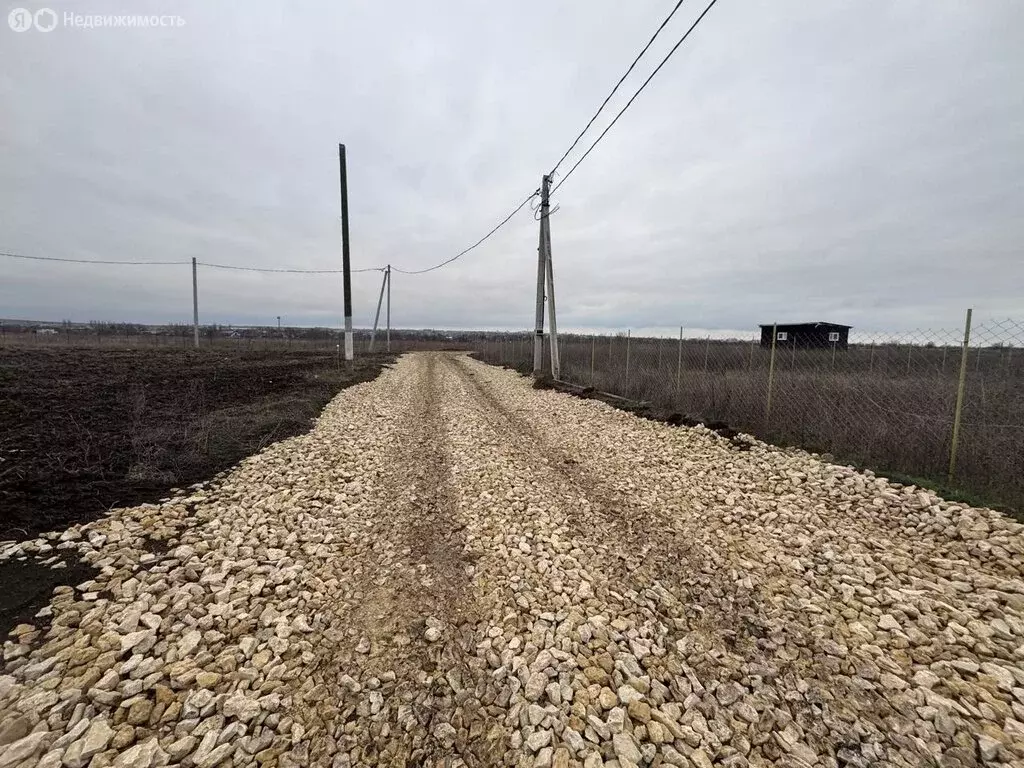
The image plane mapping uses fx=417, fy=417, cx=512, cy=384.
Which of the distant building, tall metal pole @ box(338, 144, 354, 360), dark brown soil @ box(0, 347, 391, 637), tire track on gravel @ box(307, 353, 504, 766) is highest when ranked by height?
tall metal pole @ box(338, 144, 354, 360)

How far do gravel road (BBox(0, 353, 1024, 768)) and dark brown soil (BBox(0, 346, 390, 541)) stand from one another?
0.67 m

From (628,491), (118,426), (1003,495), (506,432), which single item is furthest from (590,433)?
(118,426)

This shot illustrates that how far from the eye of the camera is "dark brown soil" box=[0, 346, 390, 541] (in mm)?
4305

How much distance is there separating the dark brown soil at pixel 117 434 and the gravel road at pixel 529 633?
0.67 meters

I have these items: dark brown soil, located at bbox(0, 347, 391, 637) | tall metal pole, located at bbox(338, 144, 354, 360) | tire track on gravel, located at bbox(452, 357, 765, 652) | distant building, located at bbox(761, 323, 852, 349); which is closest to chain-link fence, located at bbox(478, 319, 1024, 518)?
tire track on gravel, located at bbox(452, 357, 765, 652)

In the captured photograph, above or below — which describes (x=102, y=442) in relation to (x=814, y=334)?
below

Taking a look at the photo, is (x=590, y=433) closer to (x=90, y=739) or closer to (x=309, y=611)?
(x=309, y=611)

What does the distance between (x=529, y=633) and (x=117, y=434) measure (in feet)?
25.4

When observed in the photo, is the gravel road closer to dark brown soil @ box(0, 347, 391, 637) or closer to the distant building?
dark brown soil @ box(0, 347, 391, 637)

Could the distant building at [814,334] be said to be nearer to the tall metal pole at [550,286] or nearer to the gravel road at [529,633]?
the tall metal pole at [550,286]

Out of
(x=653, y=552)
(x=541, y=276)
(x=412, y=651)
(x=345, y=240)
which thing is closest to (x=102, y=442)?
(x=412, y=651)


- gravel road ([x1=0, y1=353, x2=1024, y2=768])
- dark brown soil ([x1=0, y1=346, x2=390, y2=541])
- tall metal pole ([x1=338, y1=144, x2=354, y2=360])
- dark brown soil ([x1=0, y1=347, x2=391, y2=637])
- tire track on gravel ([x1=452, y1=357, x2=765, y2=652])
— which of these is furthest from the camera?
tall metal pole ([x1=338, y1=144, x2=354, y2=360])

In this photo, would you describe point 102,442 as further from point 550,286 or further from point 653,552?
point 550,286

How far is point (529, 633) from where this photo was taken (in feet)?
8.96
